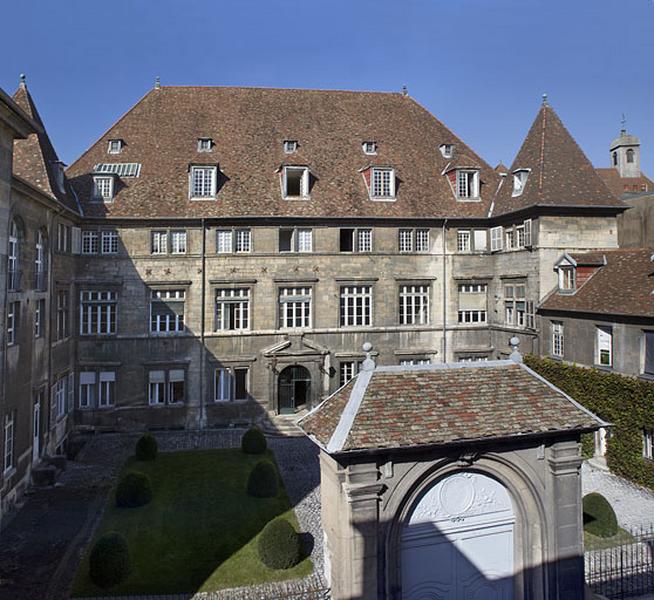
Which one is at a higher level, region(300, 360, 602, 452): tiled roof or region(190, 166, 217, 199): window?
region(190, 166, 217, 199): window

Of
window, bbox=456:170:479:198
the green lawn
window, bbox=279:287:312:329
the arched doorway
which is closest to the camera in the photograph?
the green lawn

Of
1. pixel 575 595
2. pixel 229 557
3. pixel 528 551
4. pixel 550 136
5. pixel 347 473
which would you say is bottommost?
pixel 229 557

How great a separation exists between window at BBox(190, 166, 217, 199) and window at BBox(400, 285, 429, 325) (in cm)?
1164

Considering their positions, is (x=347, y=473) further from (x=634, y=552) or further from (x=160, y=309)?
(x=160, y=309)

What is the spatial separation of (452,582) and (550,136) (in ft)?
86.1

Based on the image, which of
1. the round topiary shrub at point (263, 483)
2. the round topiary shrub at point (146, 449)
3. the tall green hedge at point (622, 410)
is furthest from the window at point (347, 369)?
the round topiary shrub at point (263, 483)

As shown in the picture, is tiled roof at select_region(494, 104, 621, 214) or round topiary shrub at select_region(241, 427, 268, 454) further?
tiled roof at select_region(494, 104, 621, 214)

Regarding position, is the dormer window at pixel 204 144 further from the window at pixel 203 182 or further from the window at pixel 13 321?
the window at pixel 13 321

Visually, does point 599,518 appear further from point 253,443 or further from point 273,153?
point 273,153

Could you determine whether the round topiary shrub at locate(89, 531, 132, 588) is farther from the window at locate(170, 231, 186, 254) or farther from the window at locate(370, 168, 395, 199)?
the window at locate(370, 168, 395, 199)

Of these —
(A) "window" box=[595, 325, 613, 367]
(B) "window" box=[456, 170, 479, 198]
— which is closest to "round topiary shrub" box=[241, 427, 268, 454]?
(A) "window" box=[595, 325, 613, 367]

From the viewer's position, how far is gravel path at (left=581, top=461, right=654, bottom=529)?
18234 millimetres

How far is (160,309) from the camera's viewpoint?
2964 centimetres

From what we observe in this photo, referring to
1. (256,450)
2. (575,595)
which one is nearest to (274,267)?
(256,450)
